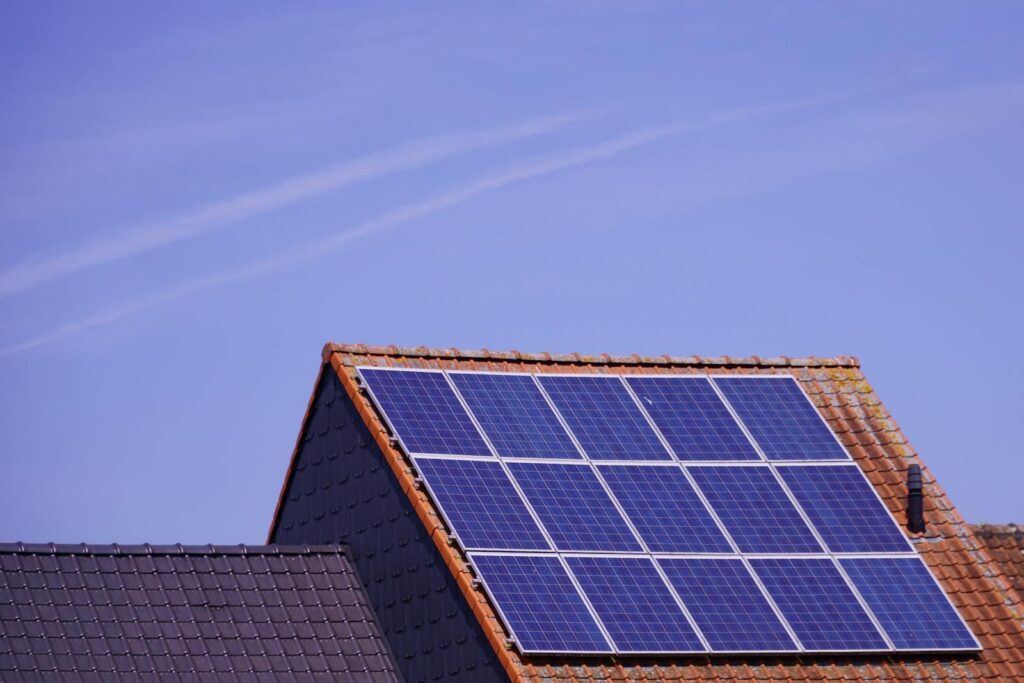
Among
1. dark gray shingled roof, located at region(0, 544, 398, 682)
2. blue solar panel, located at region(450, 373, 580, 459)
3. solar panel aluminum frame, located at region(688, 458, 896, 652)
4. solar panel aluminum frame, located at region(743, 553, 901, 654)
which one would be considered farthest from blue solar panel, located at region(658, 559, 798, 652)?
dark gray shingled roof, located at region(0, 544, 398, 682)

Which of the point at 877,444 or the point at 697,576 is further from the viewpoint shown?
the point at 877,444

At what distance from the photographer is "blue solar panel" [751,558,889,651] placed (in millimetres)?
26234

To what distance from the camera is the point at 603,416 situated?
2873 cm

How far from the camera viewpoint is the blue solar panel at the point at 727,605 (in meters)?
25.8

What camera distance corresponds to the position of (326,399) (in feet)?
95.6

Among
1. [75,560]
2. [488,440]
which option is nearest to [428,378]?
[488,440]

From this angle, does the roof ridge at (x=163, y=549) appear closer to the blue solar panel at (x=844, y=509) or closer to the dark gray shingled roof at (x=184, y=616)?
the dark gray shingled roof at (x=184, y=616)

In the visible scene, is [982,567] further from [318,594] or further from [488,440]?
[318,594]

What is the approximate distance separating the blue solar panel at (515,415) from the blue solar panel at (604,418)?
0.82 feet

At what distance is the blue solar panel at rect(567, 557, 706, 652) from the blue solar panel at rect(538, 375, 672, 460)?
2178 millimetres

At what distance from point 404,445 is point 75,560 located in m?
4.49

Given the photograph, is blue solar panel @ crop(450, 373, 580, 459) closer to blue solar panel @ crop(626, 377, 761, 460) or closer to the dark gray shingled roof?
blue solar panel @ crop(626, 377, 761, 460)

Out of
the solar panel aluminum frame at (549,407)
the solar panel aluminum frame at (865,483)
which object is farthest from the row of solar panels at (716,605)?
the solar panel aluminum frame at (549,407)

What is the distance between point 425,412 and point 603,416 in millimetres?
2603
